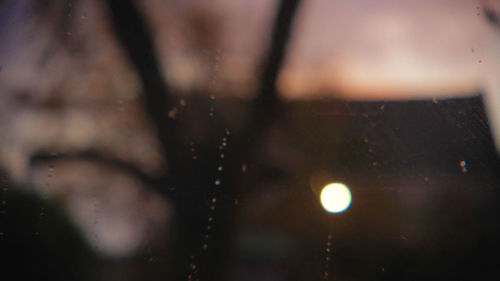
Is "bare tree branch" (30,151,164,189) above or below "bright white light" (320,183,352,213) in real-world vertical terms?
above

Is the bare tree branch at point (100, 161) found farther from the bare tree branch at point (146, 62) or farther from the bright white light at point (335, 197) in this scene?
the bright white light at point (335, 197)

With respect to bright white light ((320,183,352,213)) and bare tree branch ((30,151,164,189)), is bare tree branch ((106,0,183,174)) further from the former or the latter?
bright white light ((320,183,352,213))

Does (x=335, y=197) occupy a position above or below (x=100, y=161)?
below

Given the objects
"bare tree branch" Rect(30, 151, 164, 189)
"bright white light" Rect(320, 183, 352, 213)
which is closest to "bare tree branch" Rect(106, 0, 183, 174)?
"bare tree branch" Rect(30, 151, 164, 189)

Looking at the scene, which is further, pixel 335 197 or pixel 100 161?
pixel 100 161

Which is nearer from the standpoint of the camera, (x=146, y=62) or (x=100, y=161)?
(x=146, y=62)

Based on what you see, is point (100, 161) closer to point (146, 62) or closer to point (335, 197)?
point (146, 62)

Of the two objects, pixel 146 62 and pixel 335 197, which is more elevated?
pixel 146 62

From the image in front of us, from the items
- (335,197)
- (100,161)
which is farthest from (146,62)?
(335,197)

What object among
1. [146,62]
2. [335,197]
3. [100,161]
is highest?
[146,62]
